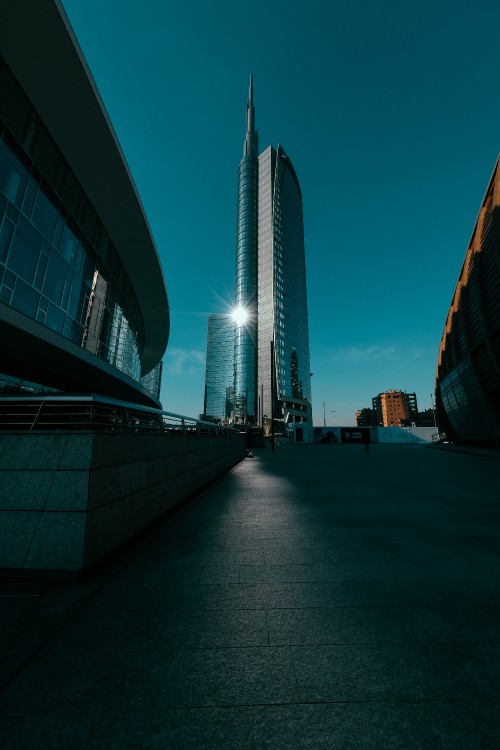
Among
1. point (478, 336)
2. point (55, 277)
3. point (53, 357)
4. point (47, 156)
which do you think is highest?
point (47, 156)

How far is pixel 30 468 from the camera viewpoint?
152 inches

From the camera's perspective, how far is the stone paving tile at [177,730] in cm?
158

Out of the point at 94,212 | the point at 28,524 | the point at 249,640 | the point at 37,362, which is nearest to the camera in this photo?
the point at 249,640

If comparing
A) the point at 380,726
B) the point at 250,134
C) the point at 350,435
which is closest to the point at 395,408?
the point at 350,435

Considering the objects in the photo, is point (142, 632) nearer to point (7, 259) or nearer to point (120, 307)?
point (7, 259)

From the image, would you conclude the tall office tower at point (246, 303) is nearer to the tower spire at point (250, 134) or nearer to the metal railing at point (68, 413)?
the tower spire at point (250, 134)

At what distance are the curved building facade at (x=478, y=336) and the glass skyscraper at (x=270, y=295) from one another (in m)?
82.8

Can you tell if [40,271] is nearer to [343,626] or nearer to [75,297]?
[75,297]

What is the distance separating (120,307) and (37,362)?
9.65 meters

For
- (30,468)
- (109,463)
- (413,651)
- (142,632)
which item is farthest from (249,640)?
(30,468)

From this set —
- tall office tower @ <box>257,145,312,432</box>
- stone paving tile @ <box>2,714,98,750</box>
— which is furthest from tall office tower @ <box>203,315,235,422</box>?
stone paving tile @ <box>2,714,98,750</box>

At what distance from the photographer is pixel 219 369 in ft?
522

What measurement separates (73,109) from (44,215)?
506 cm

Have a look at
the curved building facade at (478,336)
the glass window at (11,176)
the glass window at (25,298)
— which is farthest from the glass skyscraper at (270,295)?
the glass window at (11,176)
